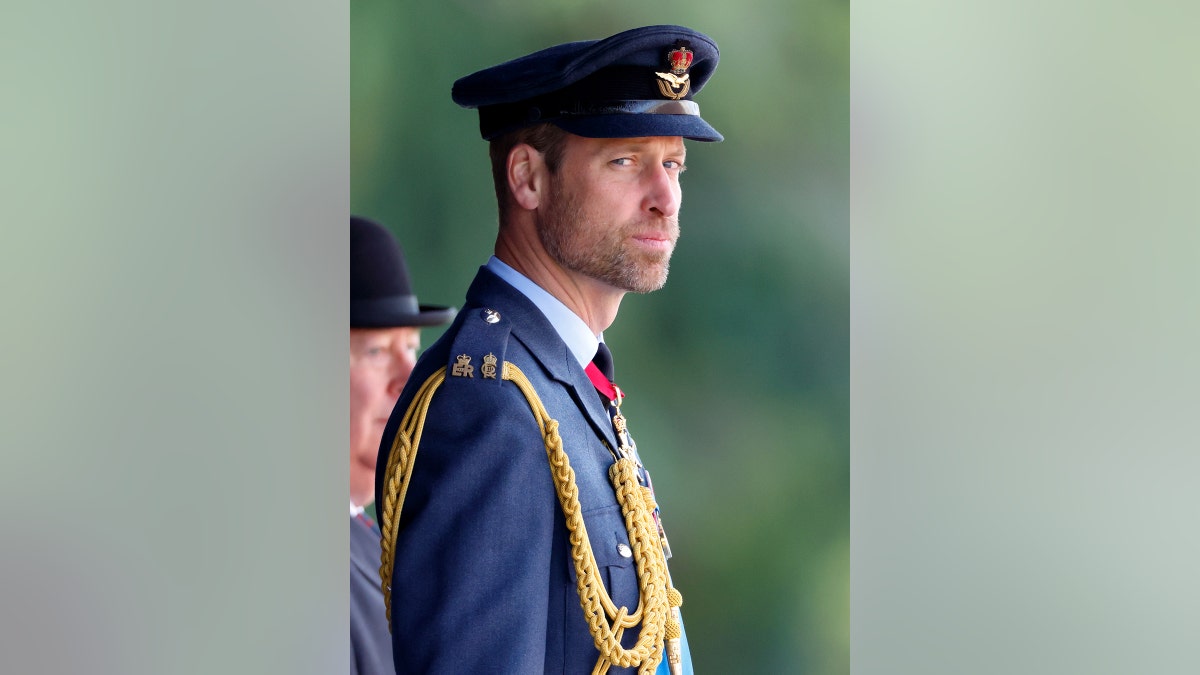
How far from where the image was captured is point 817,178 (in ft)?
8.70

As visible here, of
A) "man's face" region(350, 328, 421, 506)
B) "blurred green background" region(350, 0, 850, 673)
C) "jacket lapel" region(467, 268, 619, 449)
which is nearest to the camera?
"jacket lapel" region(467, 268, 619, 449)

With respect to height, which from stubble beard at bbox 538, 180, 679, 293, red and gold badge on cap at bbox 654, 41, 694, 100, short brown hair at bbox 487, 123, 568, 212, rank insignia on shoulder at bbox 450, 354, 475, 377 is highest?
red and gold badge on cap at bbox 654, 41, 694, 100

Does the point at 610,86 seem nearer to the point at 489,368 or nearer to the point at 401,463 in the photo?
the point at 489,368

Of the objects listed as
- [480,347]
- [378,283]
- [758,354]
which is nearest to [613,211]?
[480,347]

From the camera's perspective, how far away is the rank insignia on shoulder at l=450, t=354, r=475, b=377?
6.10ft

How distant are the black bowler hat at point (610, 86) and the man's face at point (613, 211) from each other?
0.05 meters

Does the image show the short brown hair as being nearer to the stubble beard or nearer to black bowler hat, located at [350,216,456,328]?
the stubble beard

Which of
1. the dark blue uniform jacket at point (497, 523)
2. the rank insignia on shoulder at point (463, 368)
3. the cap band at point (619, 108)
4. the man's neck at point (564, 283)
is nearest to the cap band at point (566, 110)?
the cap band at point (619, 108)

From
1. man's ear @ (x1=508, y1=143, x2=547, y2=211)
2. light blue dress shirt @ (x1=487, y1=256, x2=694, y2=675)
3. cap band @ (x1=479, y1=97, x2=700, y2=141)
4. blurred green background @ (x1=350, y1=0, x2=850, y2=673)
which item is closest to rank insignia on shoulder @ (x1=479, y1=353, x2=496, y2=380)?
light blue dress shirt @ (x1=487, y1=256, x2=694, y2=675)
